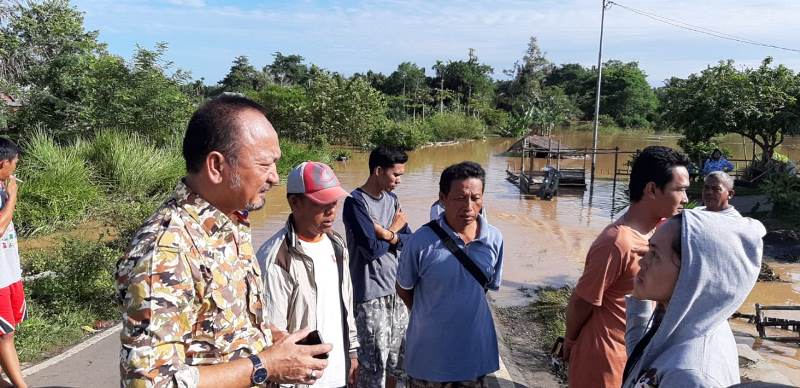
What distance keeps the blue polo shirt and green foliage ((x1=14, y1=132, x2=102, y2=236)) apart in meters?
8.33

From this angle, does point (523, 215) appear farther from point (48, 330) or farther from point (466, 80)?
point (466, 80)

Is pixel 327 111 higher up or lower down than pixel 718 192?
higher up

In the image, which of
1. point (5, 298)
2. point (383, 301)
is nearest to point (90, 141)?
point (5, 298)

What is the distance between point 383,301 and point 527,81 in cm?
5834

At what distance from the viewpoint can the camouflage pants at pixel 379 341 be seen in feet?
11.1

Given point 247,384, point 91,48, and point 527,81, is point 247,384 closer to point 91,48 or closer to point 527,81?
point 91,48

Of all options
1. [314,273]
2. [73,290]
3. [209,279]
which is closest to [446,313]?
[314,273]

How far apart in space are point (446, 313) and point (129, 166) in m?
10.4

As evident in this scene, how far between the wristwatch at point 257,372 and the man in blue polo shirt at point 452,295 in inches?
51.1

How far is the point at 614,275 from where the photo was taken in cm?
233

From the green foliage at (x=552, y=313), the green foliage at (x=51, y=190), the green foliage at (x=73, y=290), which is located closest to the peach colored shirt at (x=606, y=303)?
the green foliage at (x=552, y=313)

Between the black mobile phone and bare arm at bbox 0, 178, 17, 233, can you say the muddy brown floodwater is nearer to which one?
bare arm at bbox 0, 178, 17, 233

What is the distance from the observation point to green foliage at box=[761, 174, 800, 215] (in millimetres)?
12805

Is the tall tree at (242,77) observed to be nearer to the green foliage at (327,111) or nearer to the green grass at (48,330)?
the green foliage at (327,111)
